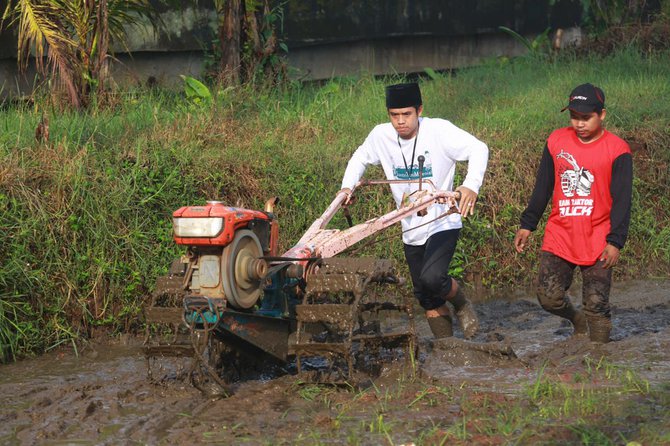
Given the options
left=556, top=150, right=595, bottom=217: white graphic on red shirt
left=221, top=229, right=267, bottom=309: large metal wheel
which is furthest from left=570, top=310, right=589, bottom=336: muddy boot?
left=221, top=229, right=267, bottom=309: large metal wheel

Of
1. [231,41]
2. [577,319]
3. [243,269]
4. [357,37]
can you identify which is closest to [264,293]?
[243,269]

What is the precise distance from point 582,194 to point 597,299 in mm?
673

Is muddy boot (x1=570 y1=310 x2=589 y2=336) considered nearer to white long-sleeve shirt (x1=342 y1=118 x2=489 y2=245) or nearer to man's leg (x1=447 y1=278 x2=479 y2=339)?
man's leg (x1=447 y1=278 x2=479 y2=339)

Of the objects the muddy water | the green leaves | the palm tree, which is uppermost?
the palm tree

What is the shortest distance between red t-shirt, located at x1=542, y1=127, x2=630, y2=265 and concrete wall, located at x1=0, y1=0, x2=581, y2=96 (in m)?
5.75

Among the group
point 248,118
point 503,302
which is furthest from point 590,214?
point 248,118

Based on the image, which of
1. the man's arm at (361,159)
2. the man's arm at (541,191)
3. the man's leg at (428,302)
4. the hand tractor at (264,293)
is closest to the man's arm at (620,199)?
the man's arm at (541,191)

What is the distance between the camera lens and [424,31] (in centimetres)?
1505

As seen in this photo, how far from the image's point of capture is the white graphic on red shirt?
6684 mm

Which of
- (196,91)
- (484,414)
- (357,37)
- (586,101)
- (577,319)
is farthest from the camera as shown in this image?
(357,37)

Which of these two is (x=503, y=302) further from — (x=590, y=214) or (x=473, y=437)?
(x=473, y=437)

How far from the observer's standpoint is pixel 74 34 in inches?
411

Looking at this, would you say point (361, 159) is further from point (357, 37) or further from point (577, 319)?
point (357, 37)

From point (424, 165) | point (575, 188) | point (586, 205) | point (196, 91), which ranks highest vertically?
point (196, 91)
